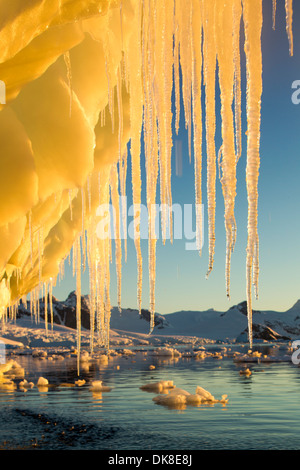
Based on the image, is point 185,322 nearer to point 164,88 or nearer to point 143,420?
point 143,420

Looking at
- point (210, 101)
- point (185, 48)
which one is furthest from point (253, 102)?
point (185, 48)

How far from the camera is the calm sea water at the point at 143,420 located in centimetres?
1429

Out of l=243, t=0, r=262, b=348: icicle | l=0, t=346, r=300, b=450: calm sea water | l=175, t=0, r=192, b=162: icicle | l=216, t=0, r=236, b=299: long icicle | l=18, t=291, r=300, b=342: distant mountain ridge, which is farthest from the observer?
l=18, t=291, r=300, b=342: distant mountain ridge

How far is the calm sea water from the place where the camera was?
14289mm

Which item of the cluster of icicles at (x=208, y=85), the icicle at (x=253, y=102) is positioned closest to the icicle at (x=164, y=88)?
the cluster of icicles at (x=208, y=85)

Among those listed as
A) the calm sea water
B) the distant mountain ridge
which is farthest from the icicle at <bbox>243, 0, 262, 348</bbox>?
the distant mountain ridge

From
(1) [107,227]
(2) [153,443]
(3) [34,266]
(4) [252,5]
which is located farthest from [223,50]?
(2) [153,443]

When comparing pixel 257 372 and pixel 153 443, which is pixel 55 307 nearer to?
pixel 257 372

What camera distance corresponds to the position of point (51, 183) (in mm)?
3611

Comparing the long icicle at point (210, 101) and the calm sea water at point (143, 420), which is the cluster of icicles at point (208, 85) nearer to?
the long icicle at point (210, 101)

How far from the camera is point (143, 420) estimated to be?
17297 millimetres

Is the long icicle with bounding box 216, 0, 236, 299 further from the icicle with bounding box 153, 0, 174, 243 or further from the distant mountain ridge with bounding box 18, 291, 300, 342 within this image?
the distant mountain ridge with bounding box 18, 291, 300, 342

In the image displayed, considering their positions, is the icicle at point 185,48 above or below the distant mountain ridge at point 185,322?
above
